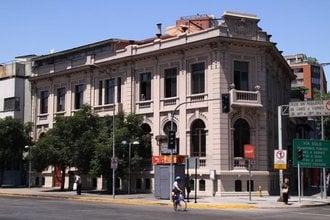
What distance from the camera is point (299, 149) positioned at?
35.9 m

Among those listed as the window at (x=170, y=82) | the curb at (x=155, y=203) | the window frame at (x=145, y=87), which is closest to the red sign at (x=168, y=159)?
the curb at (x=155, y=203)

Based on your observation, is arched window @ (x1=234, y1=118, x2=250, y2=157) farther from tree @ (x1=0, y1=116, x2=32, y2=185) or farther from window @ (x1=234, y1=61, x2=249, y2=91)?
tree @ (x1=0, y1=116, x2=32, y2=185)

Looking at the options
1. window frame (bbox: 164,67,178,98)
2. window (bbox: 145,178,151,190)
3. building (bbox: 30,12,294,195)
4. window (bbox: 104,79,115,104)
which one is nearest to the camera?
building (bbox: 30,12,294,195)

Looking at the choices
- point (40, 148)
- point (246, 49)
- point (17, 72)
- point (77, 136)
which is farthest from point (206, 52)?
point (17, 72)

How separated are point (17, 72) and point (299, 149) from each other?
35.8m

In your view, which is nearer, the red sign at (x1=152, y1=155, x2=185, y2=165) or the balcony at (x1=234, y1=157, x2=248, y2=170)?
the red sign at (x1=152, y1=155, x2=185, y2=165)

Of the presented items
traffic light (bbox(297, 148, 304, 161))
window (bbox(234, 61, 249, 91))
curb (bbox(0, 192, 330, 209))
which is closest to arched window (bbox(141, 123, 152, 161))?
curb (bbox(0, 192, 330, 209))

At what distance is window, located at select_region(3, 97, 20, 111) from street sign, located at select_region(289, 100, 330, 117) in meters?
34.3

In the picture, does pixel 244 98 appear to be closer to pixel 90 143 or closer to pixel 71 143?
pixel 90 143

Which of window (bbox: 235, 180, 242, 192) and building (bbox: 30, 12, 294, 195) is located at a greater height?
building (bbox: 30, 12, 294, 195)

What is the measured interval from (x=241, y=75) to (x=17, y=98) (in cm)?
2827

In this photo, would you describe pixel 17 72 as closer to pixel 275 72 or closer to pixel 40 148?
pixel 40 148

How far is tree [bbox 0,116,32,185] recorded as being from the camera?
2108 inches

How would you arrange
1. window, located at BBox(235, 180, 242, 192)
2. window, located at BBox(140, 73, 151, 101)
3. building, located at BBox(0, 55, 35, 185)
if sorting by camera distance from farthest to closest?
building, located at BBox(0, 55, 35, 185) < window, located at BBox(140, 73, 151, 101) < window, located at BBox(235, 180, 242, 192)
